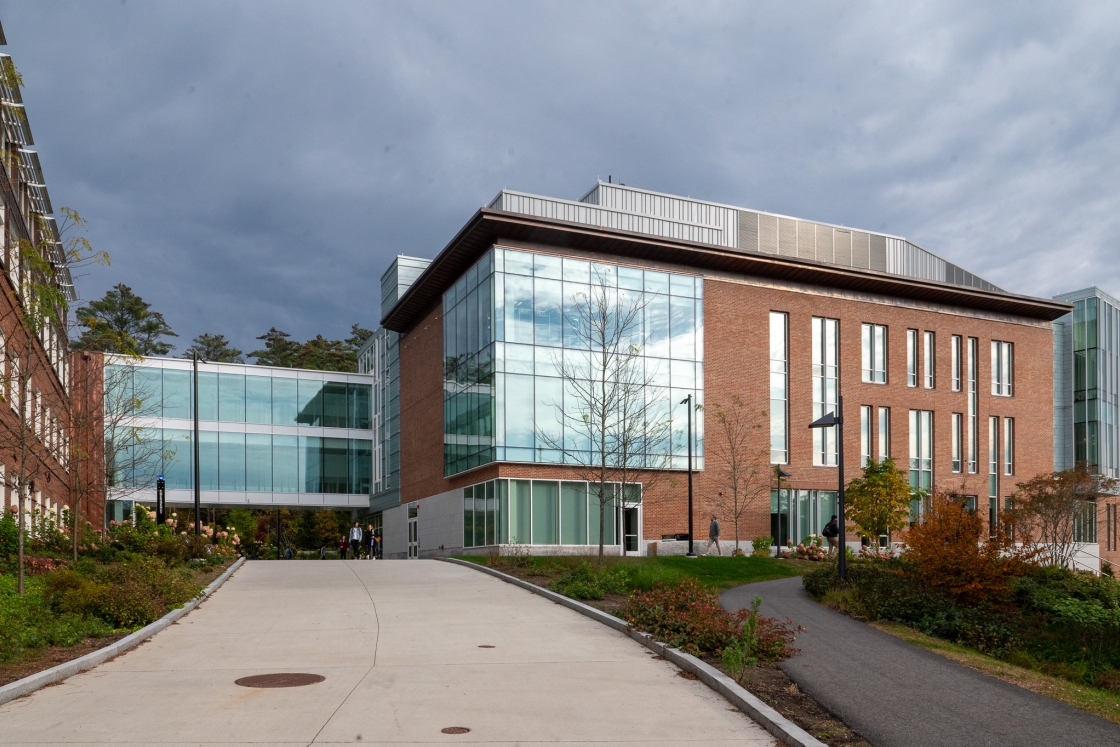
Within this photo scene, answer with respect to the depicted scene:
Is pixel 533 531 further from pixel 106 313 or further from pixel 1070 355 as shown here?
pixel 106 313

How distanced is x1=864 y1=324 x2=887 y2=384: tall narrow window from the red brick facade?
1.06 feet

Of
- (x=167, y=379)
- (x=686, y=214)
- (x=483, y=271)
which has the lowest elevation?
(x=167, y=379)

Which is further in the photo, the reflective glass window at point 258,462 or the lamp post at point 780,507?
the reflective glass window at point 258,462

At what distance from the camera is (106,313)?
81.4m

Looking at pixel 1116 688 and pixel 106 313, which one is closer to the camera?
pixel 1116 688

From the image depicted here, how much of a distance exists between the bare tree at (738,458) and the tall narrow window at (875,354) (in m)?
7.31

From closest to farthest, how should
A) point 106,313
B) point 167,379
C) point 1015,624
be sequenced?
1. point 1015,624
2. point 167,379
3. point 106,313

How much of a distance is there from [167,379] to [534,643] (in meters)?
45.3

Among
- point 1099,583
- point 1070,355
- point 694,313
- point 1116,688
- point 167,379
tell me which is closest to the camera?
point 1116,688

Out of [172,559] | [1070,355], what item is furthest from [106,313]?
[1070,355]

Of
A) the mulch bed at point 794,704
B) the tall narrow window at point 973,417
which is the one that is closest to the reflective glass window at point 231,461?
the tall narrow window at point 973,417

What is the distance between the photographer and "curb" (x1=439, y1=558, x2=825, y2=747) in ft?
27.9

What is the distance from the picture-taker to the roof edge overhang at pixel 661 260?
3844 cm

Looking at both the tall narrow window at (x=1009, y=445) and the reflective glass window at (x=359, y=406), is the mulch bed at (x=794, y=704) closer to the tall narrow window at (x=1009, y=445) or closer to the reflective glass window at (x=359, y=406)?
the tall narrow window at (x=1009, y=445)
